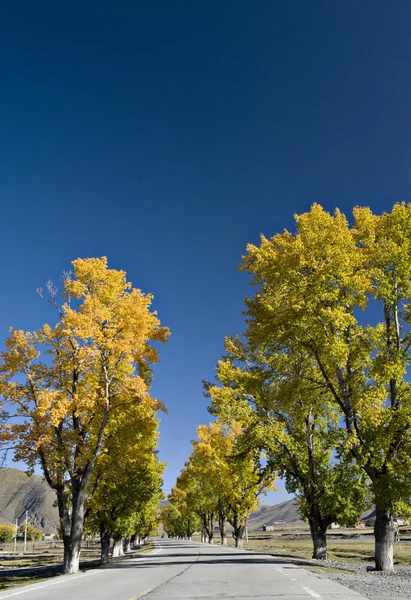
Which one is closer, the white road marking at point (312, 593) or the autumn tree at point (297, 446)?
the white road marking at point (312, 593)

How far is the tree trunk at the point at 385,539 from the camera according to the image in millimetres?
15578

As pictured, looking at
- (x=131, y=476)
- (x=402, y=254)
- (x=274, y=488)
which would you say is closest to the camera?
(x=402, y=254)

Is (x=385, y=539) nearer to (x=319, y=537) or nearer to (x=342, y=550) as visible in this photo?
(x=319, y=537)

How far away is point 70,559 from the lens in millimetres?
18719

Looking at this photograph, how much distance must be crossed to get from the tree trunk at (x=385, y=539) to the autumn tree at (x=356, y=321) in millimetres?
31

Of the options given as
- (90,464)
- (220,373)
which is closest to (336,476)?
(220,373)

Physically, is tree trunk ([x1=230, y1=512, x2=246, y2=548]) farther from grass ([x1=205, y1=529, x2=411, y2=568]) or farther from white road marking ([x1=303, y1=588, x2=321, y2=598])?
white road marking ([x1=303, y1=588, x2=321, y2=598])

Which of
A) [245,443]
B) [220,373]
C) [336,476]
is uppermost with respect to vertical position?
[220,373]

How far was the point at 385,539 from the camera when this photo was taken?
15.7 metres

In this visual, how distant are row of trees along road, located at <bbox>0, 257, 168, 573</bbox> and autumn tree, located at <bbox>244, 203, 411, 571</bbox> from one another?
20.0 ft

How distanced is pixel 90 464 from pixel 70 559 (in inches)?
146

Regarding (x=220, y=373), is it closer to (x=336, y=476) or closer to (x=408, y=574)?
(x=336, y=476)

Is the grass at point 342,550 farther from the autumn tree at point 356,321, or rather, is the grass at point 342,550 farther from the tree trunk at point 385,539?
the autumn tree at point 356,321

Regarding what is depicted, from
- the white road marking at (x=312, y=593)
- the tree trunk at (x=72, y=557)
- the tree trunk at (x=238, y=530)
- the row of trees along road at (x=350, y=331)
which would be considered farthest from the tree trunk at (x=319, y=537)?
the tree trunk at (x=238, y=530)
